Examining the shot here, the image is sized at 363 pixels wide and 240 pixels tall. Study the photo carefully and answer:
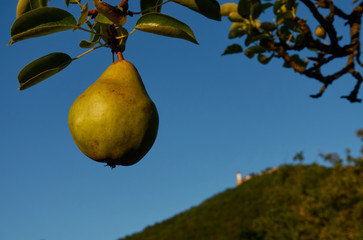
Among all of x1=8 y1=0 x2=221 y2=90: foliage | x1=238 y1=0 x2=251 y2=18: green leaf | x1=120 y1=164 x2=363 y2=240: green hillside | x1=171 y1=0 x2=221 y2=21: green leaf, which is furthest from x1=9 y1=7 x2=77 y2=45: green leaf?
x1=120 y1=164 x2=363 y2=240: green hillside

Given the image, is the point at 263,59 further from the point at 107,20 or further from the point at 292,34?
the point at 107,20

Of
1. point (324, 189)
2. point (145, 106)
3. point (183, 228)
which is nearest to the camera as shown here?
point (145, 106)

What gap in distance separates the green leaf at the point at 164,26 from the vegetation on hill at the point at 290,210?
20.2 feet

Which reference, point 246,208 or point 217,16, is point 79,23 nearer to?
point 217,16

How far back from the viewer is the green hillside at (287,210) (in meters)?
6.81

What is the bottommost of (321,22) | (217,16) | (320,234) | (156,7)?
(320,234)

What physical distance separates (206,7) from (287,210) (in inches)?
307

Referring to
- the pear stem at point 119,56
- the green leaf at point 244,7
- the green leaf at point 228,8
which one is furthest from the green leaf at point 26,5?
the green leaf at point 228,8

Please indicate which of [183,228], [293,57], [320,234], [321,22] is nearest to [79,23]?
[321,22]

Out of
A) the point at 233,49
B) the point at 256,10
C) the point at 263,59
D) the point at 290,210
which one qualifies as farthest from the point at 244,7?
the point at 290,210

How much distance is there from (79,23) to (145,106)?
293mm

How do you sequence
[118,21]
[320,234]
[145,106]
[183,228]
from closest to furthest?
[118,21] → [145,106] → [320,234] → [183,228]

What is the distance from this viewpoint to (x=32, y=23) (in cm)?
95

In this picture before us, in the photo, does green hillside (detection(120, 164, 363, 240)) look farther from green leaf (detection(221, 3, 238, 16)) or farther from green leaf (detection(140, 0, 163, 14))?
green leaf (detection(140, 0, 163, 14))
